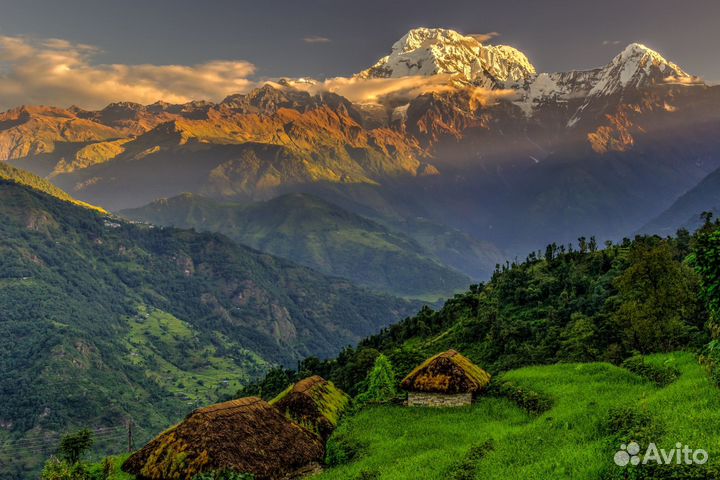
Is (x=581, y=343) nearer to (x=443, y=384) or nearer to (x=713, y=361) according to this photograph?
(x=443, y=384)

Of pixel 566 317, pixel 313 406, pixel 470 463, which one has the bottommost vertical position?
pixel 470 463

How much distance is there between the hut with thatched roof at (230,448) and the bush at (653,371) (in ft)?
72.8

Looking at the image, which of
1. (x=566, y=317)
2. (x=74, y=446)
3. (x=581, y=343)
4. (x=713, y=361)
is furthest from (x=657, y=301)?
(x=74, y=446)

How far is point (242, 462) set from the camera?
34344mm

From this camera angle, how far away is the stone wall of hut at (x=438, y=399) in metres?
45.2

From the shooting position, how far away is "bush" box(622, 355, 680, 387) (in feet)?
119

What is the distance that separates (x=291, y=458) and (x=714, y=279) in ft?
84.9

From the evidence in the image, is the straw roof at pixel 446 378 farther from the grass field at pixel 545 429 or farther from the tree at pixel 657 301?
the tree at pixel 657 301

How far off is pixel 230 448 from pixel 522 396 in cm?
2104

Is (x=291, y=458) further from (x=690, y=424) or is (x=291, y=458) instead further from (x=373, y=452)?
(x=690, y=424)

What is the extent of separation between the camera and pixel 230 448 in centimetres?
3469

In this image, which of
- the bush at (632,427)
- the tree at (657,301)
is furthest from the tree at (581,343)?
the bush at (632,427)

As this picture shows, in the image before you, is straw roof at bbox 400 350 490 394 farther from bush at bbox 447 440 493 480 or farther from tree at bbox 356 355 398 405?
bush at bbox 447 440 493 480

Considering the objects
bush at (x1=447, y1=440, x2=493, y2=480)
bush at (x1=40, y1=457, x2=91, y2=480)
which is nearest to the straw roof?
bush at (x1=447, y1=440, x2=493, y2=480)
